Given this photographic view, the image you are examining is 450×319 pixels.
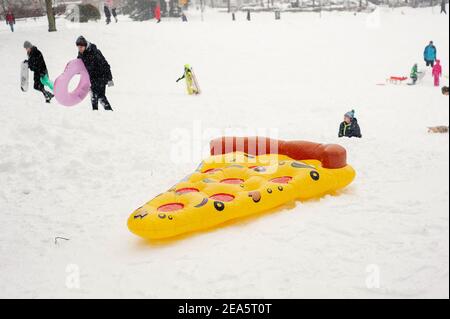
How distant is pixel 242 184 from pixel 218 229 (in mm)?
908

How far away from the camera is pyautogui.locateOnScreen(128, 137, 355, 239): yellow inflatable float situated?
5.50 m

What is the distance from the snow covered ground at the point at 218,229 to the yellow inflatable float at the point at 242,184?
20 centimetres

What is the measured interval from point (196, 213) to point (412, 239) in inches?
93.7

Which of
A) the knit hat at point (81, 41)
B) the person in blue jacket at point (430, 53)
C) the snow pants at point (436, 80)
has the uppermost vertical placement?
A: the knit hat at point (81, 41)

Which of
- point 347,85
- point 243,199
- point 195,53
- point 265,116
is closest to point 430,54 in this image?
point 347,85

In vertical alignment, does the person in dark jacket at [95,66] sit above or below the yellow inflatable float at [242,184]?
above

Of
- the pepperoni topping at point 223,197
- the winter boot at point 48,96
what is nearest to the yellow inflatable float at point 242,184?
the pepperoni topping at point 223,197

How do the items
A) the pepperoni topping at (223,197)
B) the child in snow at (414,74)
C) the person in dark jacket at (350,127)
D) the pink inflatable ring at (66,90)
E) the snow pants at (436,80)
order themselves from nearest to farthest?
the pepperoni topping at (223,197)
the person in dark jacket at (350,127)
the pink inflatable ring at (66,90)
the snow pants at (436,80)
the child in snow at (414,74)

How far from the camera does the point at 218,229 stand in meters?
5.62

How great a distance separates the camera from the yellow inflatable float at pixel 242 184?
5.50 meters

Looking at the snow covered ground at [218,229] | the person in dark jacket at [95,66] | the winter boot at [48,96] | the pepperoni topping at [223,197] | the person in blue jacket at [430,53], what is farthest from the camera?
the person in blue jacket at [430,53]

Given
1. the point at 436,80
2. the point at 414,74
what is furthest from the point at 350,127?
the point at 414,74

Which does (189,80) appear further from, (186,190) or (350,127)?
(186,190)

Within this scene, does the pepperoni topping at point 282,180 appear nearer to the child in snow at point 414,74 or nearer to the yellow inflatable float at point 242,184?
the yellow inflatable float at point 242,184
